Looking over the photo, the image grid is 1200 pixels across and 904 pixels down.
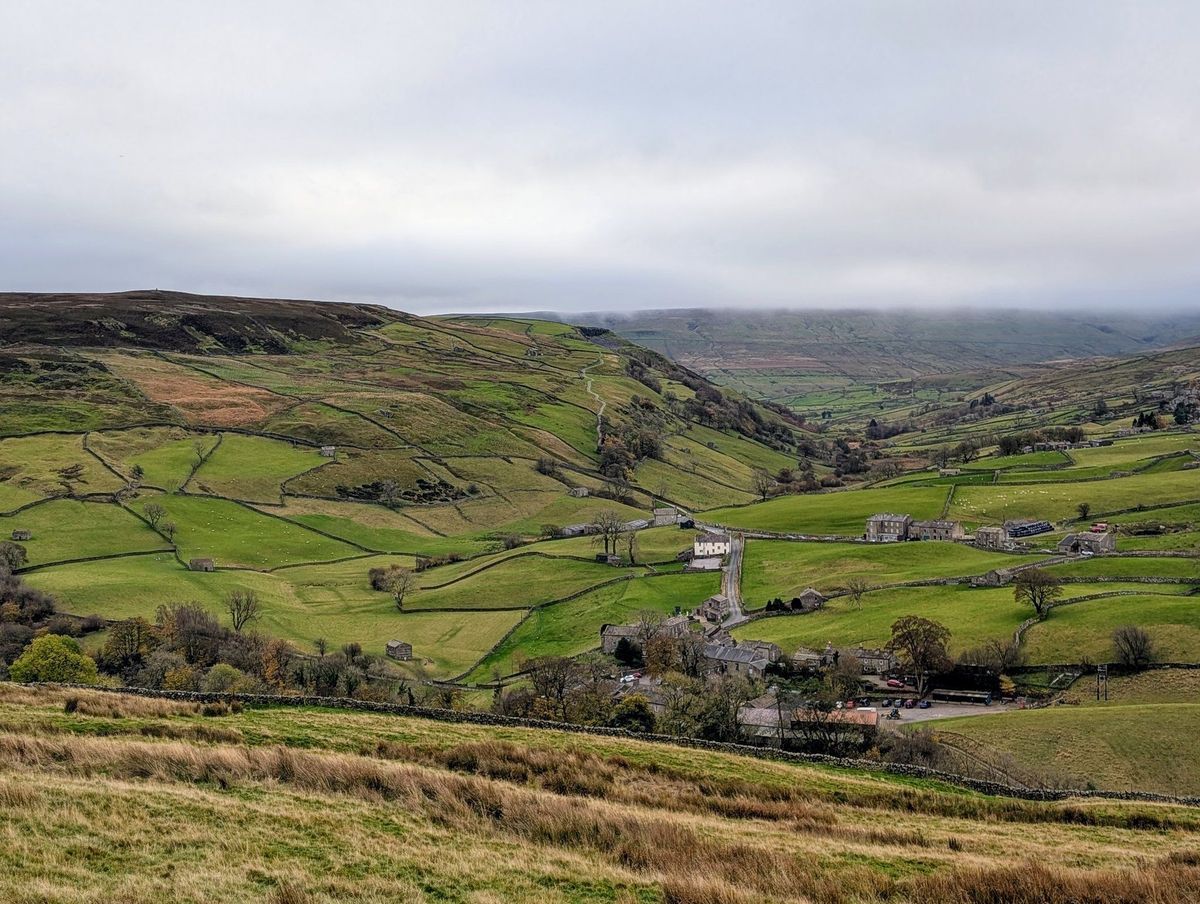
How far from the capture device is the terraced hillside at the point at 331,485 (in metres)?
80.7

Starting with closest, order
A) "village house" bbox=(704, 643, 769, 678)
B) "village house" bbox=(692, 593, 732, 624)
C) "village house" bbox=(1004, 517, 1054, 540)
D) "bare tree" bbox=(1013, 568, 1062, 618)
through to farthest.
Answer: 1. "village house" bbox=(704, 643, 769, 678)
2. "bare tree" bbox=(1013, 568, 1062, 618)
3. "village house" bbox=(692, 593, 732, 624)
4. "village house" bbox=(1004, 517, 1054, 540)

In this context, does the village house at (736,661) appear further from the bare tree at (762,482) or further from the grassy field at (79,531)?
the bare tree at (762,482)

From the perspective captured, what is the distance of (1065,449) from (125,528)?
503 ft

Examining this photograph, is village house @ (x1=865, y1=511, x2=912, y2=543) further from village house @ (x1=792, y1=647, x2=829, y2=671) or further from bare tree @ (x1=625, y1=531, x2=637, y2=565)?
village house @ (x1=792, y1=647, x2=829, y2=671)

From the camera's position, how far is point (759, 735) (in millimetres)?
48031

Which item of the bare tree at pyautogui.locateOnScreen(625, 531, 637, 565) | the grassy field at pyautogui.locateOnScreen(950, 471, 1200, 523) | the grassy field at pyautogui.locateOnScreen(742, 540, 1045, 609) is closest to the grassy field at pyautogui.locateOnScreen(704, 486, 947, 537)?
the grassy field at pyautogui.locateOnScreen(950, 471, 1200, 523)

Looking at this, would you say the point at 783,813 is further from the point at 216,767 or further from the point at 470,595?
the point at 470,595

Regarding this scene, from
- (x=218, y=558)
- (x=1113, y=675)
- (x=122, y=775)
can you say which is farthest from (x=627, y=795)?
(x=218, y=558)

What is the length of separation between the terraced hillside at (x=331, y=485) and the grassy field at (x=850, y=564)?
7740mm

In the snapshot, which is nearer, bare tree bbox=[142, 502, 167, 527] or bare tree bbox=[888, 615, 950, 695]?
bare tree bbox=[888, 615, 950, 695]

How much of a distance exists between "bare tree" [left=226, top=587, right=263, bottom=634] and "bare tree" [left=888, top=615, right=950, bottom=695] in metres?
55.4

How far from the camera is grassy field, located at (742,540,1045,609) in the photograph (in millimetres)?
84625

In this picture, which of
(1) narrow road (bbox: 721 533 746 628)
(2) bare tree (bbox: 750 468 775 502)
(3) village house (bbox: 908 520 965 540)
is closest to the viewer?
(1) narrow road (bbox: 721 533 746 628)

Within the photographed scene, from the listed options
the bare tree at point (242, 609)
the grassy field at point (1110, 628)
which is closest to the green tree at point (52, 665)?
the bare tree at point (242, 609)
